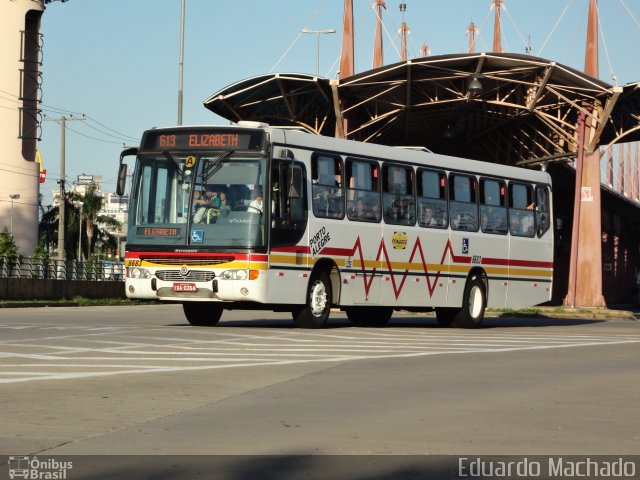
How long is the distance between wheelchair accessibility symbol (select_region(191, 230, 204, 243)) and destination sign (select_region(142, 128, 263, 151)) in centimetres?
147

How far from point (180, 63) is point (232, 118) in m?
3.02

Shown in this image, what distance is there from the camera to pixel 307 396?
1162 centimetres

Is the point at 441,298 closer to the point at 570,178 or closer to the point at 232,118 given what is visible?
the point at 232,118

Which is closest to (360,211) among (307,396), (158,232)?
(158,232)

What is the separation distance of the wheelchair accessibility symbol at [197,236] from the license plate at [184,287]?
73 centimetres

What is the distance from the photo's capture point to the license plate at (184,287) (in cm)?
2177

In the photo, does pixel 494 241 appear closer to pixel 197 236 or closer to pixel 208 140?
pixel 208 140

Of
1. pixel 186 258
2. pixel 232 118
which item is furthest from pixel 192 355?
pixel 232 118

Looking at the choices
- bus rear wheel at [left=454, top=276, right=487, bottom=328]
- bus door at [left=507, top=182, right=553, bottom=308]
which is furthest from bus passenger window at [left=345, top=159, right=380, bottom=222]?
bus door at [left=507, top=182, right=553, bottom=308]

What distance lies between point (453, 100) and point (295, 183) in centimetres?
2518

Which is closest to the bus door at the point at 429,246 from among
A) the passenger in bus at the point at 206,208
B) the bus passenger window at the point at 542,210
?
the bus passenger window at the point at 542,210

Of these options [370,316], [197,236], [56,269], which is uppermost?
[197,236]

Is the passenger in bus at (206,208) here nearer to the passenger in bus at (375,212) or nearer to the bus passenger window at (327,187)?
the bus passenger window at (327,187)

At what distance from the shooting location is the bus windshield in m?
21.7
